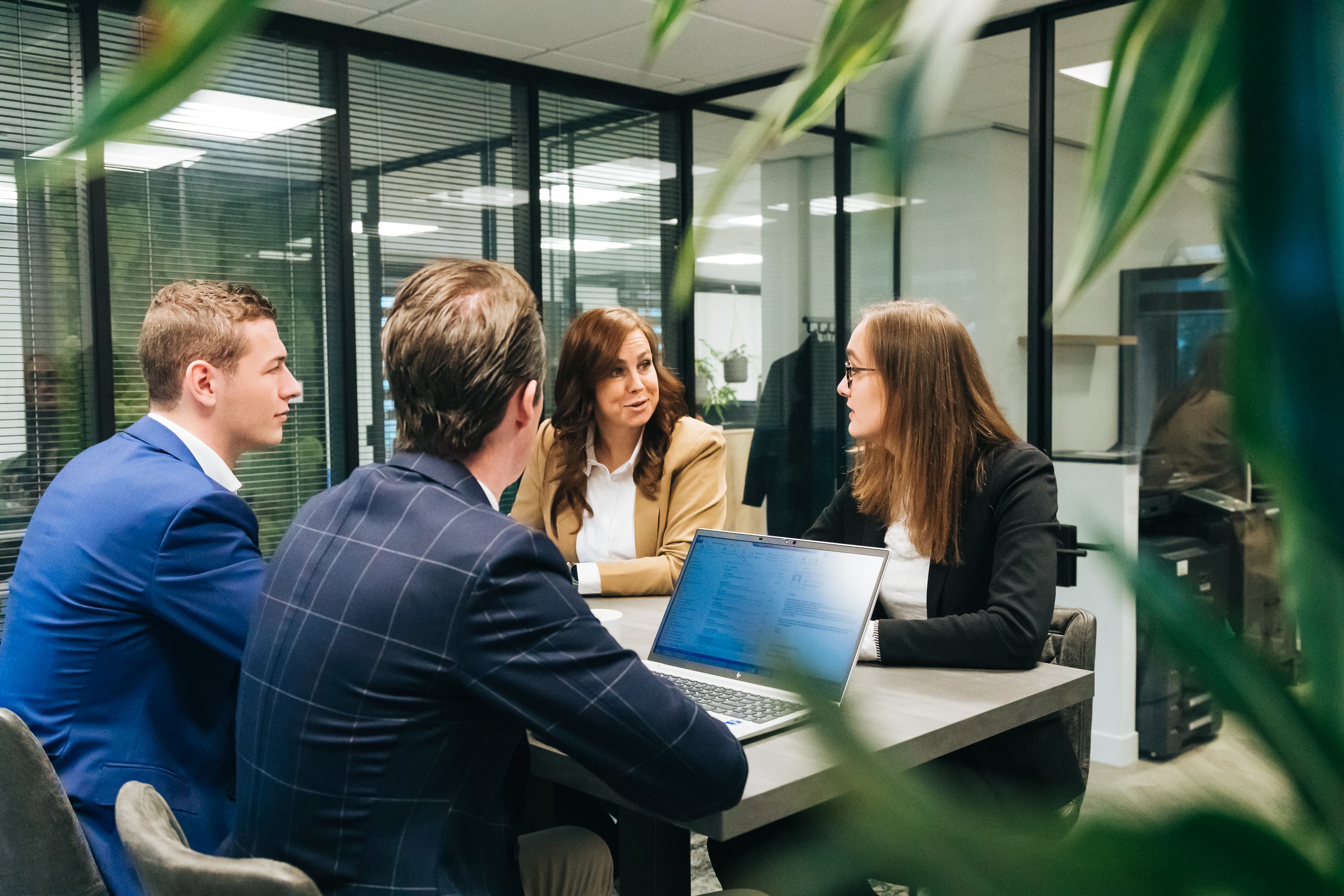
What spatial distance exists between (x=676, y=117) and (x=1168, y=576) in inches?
204

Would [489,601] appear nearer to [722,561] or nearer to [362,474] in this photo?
[362,474]

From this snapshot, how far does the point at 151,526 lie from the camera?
5.48 ft

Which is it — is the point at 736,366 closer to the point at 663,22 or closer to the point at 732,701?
the point at 732,701

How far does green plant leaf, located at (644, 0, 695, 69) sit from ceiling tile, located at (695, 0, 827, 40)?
3543 mm

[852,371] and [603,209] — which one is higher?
[603,209]

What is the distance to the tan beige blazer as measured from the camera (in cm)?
277

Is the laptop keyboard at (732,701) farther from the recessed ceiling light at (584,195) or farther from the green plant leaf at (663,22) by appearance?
the recessed ceiling light at (584,195)

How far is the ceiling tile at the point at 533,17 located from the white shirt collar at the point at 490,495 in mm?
2618

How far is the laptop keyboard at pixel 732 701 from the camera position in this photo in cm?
164

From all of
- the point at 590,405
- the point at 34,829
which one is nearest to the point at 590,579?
the point at 590,405

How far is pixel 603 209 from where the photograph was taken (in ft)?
16.1

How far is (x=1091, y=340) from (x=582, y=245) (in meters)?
2.19

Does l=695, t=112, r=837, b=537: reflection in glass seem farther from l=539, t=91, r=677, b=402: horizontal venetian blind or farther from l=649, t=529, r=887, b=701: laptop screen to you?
l=649, t=529, r=887, b=701: laptop screen

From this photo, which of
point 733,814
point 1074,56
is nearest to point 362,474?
point 733,814
